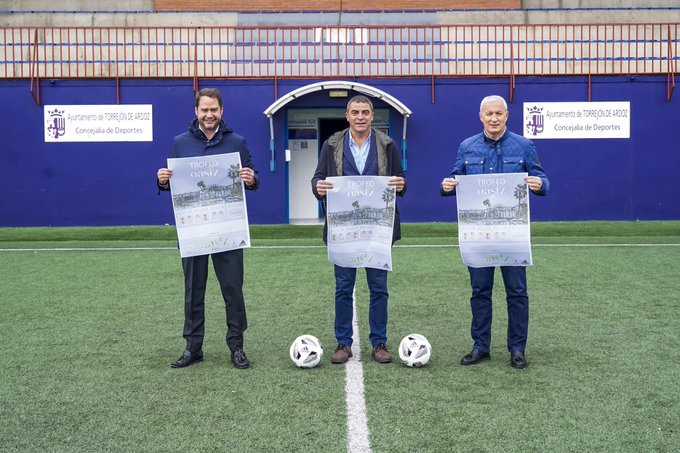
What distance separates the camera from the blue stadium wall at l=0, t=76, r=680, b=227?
17.5 meters

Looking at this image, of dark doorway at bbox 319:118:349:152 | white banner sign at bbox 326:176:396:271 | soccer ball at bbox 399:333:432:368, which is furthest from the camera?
dark doorway at bbox 319:118:349:152

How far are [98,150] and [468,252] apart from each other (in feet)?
44.6

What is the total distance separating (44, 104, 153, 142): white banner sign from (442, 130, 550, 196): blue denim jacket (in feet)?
42.9

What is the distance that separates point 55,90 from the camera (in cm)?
1744

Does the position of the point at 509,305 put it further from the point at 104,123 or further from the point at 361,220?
the point at 104,123

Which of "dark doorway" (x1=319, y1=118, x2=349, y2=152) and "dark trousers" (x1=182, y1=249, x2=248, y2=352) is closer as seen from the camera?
"dark trousers" (x1=182, y1=249, x2=248, y2=352)

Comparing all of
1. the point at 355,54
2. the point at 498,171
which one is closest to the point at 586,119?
the point at 355,54

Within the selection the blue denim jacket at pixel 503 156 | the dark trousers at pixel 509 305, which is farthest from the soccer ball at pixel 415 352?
the blue denim jacket at pixel 503 156

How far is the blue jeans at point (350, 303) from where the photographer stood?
18.8 ft

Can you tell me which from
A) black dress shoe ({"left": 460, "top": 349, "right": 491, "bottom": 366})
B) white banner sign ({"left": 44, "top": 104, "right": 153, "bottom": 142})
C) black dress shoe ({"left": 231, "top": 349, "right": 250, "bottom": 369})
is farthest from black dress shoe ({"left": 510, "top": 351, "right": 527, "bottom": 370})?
white banner sign ({"left": 44, "top": 104, "right": 153, "bottom": 142})

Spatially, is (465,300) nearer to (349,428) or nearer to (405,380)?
(405,380)

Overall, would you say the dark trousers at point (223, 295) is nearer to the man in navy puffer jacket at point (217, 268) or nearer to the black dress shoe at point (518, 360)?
the man in navy puffer jacket at point (217, 268)

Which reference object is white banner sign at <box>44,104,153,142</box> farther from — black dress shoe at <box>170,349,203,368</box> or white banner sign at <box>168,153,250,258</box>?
black dress shoe at <box>170,349,203,368</box>

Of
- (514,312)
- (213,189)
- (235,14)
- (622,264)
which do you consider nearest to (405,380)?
(514,312)
